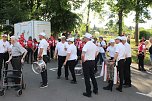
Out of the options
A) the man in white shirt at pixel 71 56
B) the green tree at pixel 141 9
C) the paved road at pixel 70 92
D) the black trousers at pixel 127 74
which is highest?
the green tree at pixel 141 9

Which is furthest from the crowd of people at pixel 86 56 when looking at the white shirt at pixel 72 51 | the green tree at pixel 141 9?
the green tree at pixel 141 9

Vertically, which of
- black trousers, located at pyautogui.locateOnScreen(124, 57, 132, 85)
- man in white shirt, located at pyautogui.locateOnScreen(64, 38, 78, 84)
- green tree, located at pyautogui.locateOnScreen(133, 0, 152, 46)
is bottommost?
black trousers, located at pyautogui.locateOnScreen(124, 57, 132, 85)

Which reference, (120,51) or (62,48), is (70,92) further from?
(62,48)

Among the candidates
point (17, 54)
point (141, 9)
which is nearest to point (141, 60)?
point (17, 54)

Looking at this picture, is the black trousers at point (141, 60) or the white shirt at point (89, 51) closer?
the white shirt at point (89, 51)

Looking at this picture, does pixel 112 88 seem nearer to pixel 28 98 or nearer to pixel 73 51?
pixel 73 51

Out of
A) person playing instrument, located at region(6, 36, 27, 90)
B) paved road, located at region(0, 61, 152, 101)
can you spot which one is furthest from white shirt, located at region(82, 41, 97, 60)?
person playing instrument, located at region(6, 36, 27, 90)

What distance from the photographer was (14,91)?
9.71 meters

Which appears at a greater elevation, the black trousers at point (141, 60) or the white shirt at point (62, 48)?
the white shirt at point (62, 48)

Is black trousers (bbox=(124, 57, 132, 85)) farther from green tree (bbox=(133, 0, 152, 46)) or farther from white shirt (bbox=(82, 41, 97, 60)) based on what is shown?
green tree (bbox=(133, 0, 152, 46))

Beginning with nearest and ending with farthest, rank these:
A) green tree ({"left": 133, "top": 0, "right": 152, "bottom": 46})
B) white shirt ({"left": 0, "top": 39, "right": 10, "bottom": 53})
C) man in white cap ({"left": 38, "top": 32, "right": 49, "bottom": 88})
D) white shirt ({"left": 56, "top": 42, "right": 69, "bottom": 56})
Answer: man in white cap ({"left": 38, "top": 32, "right": 49, "bottom": 88}), white shirt ({"left": 0, "top": 39, "right": 10, "bottom": 53}), white shirt ({"left": 56, "top": 42, "right": 69, "bottom": 56}), green tree ({"left": 133, "top": 0, "right": 152, "bottom": 46})

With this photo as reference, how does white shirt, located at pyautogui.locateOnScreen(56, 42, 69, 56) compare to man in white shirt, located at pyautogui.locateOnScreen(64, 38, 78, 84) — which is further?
white shirt, located at pyautogui.locateOnScreen(56, 42, 69, 56)

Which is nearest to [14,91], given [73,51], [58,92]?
[58,92]

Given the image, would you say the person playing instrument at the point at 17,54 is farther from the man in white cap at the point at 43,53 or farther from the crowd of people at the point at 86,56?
the man in white cap at the point at 43,53
